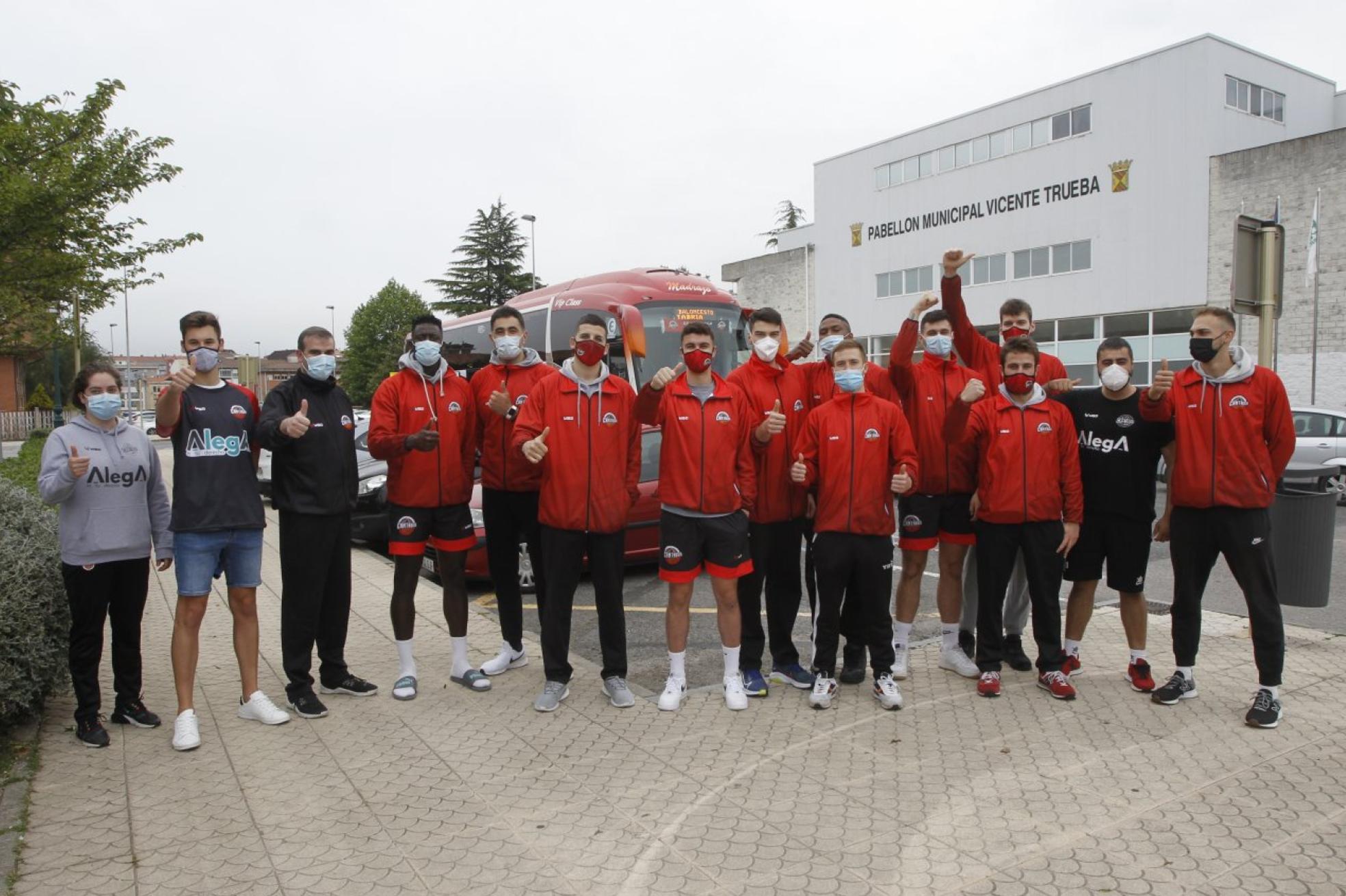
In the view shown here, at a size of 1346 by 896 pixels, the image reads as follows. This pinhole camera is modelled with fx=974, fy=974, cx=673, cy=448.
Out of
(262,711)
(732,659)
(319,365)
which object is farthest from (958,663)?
(319,365)

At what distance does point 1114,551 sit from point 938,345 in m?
1.51

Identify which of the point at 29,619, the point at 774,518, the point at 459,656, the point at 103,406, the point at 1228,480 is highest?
the point at 103,406

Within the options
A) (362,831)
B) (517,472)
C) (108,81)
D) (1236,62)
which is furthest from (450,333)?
(1236,62)

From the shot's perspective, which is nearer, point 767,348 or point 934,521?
point 767,348

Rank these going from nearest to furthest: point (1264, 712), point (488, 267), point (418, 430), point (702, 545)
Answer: point (1264, 712) → point (702, 545) → point (418, 430) → point (488, 267)

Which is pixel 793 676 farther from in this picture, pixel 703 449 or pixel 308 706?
pixel 308 706

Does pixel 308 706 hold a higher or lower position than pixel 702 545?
lower

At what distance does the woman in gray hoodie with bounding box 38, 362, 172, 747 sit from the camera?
15.1 ft

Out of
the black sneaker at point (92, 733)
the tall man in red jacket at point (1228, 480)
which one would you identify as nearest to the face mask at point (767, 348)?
the tall man in red jacket at point (1228, 480)

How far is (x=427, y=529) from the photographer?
5590 millimetres

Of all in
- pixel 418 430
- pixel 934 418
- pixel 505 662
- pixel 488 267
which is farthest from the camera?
pixel 488 267

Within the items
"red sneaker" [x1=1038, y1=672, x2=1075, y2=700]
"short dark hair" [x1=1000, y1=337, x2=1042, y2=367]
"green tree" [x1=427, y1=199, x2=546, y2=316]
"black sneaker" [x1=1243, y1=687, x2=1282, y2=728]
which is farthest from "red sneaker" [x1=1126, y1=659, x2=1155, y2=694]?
"green tree" [x1=427, y1=199, x2=546, y2=316]

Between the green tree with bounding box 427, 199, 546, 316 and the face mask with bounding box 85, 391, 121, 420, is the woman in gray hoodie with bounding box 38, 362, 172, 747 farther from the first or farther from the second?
the green tree with bounding box 427, 199, 546, 316

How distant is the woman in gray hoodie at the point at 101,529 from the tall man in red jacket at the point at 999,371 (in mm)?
4479
